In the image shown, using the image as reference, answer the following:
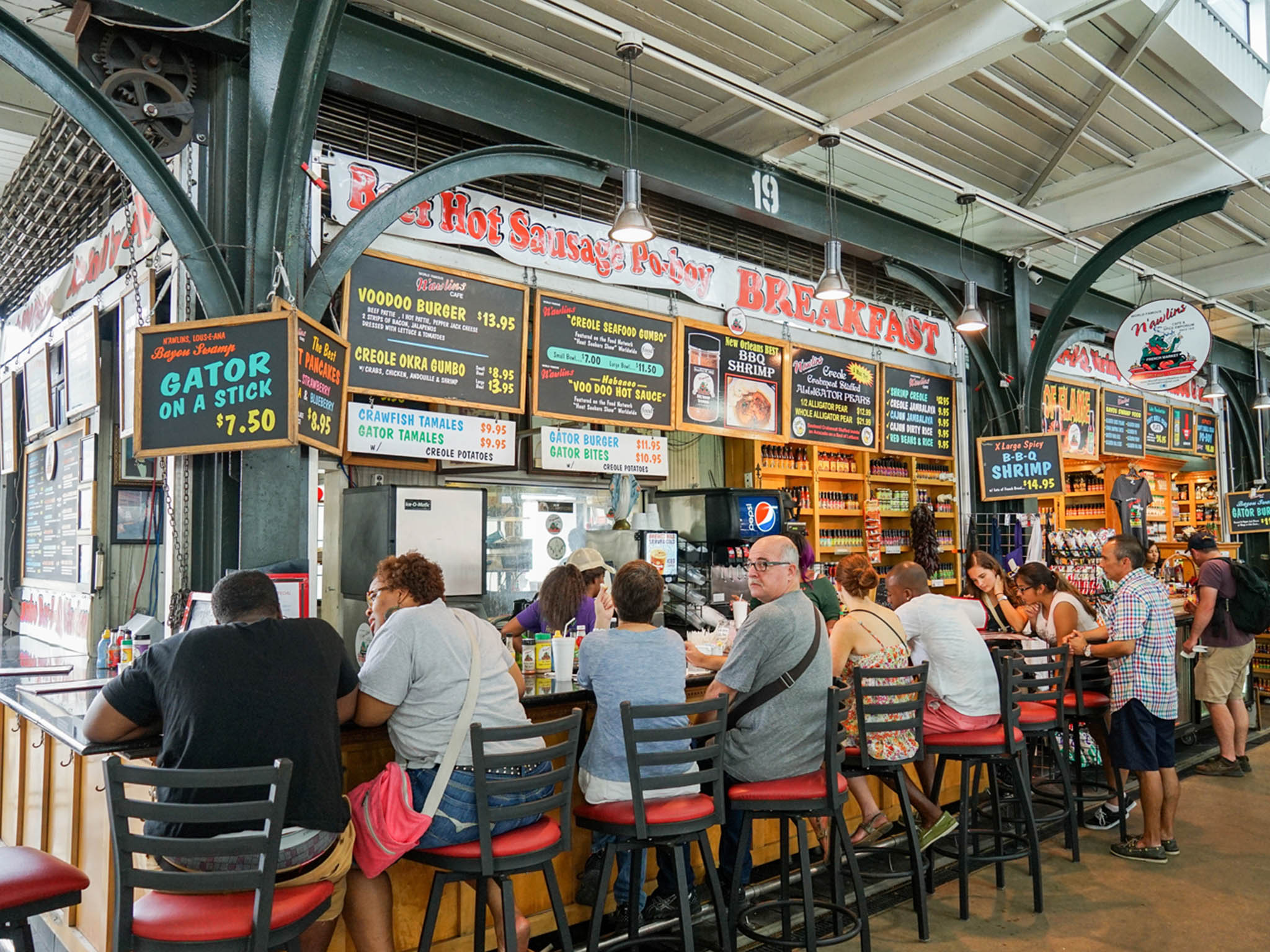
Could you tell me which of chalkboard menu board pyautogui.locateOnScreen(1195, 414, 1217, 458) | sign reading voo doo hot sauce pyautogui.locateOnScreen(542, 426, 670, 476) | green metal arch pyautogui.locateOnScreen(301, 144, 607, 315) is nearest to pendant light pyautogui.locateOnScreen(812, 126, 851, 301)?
green metal arch pyautogui.locateOnScreen(301, 144, 607, 315)

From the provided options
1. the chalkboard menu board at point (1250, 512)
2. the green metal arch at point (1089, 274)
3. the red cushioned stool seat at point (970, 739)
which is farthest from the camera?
the chalkboard menu board at point (1250, 512)

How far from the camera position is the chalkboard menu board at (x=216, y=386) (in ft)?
10.9

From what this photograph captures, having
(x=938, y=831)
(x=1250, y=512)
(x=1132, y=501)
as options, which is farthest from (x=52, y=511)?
(x=1250, y=512)

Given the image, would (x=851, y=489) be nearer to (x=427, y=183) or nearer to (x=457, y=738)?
(x=427, y=183)

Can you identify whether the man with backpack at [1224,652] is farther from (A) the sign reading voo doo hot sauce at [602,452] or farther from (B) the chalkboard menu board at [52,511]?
(B) the chalkboard menu board at [52,511]

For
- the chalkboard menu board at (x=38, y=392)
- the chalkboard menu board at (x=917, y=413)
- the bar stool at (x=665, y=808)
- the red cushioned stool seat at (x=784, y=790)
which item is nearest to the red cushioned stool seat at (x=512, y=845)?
the bar stool at (x=665, y=808)

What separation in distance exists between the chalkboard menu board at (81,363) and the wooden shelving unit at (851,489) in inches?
192

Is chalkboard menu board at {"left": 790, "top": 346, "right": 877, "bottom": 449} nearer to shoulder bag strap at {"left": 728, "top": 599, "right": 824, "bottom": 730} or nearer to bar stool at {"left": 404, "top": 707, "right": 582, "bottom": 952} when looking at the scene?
shoulder bag strap at {"left": 728, "top": 599, "right": 824, "bottom": 730}

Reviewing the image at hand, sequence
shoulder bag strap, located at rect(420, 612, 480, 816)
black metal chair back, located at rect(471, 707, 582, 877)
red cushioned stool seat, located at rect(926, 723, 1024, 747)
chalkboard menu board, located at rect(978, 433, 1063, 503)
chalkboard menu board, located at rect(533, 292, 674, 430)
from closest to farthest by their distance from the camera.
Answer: black metal chair back, located at rect(471, 707, 582, 877)
shoulder bag strap, located at rect(420, 612, 480, 816)
red cushioned stool seat, located at rect(926, 723, 1024, 747)
chalkboard menu board, located at rect(533, 292, 674, 430)
chalkboard menu board, located at rect(978, 433, 1063, 503)

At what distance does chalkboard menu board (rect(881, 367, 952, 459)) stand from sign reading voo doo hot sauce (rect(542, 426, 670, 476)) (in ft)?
8.64

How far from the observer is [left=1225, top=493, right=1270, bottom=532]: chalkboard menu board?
10078 millimetres

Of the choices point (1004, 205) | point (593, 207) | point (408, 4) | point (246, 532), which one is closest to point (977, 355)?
point (1004, 205)

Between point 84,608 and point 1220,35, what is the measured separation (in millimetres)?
7775

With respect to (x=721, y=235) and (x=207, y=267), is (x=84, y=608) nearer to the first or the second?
(x=207, y=267)
